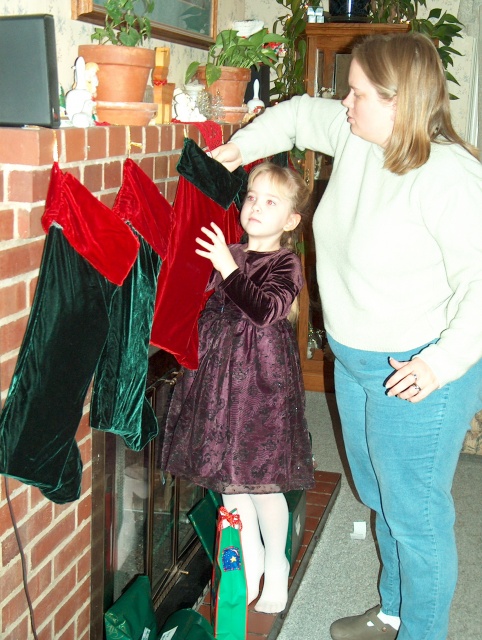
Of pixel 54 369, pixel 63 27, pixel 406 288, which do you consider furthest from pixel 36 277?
pixel 406 288

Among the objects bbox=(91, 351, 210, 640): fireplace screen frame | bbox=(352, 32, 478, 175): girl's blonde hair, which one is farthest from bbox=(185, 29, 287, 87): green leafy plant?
bbox=(91, 351, 210, 640): fireplace screen frame

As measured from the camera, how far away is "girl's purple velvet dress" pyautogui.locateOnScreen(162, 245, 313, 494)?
1790 mm

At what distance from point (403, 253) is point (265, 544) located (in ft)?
3.02

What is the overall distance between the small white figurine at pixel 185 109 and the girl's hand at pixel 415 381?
90 centimetres

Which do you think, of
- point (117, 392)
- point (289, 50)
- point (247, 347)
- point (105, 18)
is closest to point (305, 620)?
point (247, 347)

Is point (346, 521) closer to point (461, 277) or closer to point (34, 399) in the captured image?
point (461, 277)

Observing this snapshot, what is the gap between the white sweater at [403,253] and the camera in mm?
1398

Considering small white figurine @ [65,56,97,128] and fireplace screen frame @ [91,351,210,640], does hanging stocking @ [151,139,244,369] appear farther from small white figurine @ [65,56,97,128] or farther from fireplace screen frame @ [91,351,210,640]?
small white figurine @ [65,56,97,128]

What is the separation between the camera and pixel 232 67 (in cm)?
212

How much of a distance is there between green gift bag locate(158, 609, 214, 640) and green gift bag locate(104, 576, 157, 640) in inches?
1.4

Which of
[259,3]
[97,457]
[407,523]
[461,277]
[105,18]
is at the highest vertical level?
[259,3]

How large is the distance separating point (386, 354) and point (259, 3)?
2.77 metres

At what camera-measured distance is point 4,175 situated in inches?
48.8

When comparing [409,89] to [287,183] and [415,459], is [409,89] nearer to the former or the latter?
[287,183]
